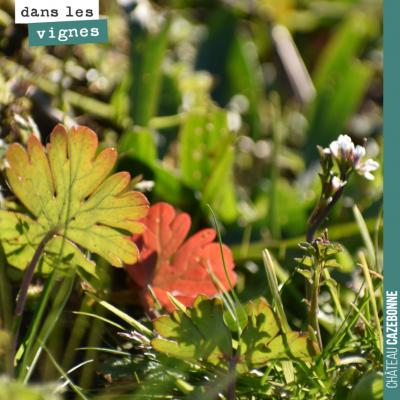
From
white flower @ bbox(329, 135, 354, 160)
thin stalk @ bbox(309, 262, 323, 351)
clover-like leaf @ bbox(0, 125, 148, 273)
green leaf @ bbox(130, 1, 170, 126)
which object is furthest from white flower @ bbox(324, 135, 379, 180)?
green leaf @ bbox(130, 1, 170, 126)

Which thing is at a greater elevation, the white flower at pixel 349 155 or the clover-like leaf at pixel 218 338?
the white flower at pixel 349 155

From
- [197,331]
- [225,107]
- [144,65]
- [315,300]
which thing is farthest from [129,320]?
[225,107]

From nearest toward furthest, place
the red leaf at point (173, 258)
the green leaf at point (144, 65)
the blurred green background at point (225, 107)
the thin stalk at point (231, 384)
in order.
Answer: the thin stalk at point (231, 384), the red leaf at point (173, 258), the blurred green background at point (225, 107), the green leaf at point (144, 65)

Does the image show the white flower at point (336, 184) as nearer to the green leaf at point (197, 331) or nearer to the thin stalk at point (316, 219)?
the thin stalk at point (316, 219)

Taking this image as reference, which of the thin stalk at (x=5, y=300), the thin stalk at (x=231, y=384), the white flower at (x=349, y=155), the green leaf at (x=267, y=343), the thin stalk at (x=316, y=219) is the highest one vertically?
the white flower at (x=349, y=155)

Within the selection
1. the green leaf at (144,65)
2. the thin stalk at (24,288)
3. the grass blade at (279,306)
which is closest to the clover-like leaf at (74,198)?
the thin stalk at (24,288)

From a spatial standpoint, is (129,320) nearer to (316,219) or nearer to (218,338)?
(218,338)
